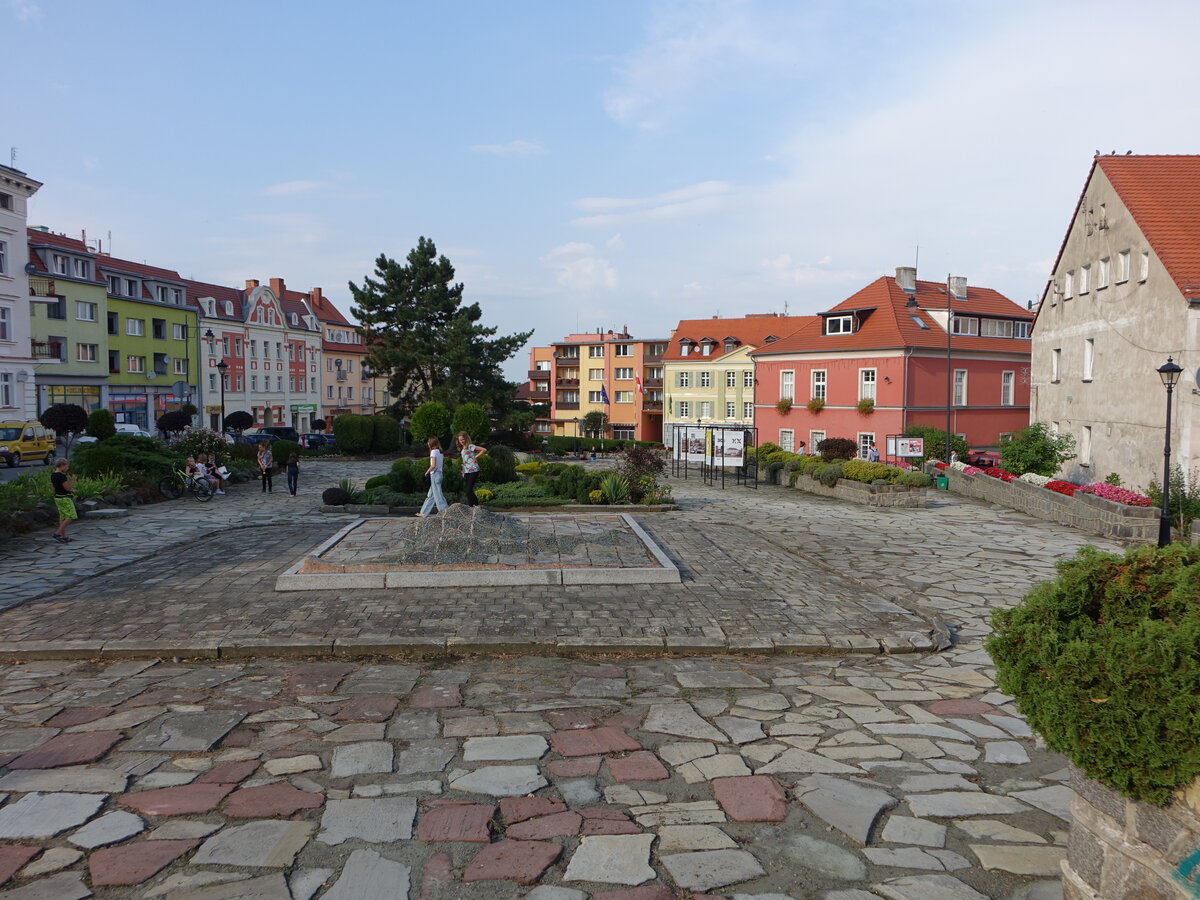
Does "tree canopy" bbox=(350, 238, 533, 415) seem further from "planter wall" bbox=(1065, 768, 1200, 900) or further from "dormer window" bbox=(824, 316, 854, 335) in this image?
"planter wall" bbox=(1065, 768, 1200, 900)

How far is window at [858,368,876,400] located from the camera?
44188mm

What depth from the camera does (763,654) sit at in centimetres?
859

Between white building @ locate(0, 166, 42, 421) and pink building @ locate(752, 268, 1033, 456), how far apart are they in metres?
38.2

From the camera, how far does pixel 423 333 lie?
51.0m

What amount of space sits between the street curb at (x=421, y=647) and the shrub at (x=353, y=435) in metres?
34.6

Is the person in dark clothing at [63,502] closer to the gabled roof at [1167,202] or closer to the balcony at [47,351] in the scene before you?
the gabled roof at [1167,202]

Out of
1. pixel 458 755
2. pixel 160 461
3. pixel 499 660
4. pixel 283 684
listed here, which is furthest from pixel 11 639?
pixel 160 461

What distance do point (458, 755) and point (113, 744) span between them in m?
2.46

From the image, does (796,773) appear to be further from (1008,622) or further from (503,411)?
(503,411)

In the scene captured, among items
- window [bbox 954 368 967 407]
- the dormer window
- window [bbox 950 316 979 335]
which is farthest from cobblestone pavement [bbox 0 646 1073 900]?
window [bbox 950 316 979 335]

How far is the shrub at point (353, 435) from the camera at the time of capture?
139 feet

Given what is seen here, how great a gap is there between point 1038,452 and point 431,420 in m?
23.1

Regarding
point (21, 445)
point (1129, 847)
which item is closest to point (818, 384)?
point (21, 445)

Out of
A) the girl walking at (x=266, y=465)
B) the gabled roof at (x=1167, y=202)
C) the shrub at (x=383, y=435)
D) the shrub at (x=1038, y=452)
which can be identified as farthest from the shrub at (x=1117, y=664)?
the shrub at (x=383, y=435)
